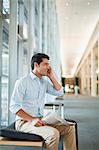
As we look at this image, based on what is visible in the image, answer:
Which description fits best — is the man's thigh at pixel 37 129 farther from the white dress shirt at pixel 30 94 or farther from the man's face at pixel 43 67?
the man's face at pixel 43 67

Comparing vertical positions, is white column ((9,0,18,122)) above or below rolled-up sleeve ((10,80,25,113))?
above

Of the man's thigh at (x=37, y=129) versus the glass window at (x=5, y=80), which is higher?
the glass window at (x=5, y=80)

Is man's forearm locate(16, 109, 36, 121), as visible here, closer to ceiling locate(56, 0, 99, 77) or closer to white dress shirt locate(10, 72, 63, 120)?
white dress shirt locate(10, 72, 63, 120)

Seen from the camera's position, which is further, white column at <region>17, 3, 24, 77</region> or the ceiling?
the ceiling

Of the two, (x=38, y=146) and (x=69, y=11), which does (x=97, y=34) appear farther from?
(x=38, y=146)

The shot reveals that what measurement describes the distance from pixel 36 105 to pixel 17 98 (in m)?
0.27

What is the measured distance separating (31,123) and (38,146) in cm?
33

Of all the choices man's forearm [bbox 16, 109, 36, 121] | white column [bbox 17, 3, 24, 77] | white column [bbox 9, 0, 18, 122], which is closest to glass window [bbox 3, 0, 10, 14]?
white column [bbox 9, 0, 18, 122]

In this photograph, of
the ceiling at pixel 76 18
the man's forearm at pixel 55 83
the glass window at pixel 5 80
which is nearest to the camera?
the man's forearm at pixel 55 83

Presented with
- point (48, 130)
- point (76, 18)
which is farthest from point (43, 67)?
point (76, 18)

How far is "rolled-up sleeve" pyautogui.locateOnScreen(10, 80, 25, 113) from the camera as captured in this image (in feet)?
8.57

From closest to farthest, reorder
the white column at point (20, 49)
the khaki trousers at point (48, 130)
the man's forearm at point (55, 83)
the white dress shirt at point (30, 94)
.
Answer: the khaki trousers at point (48, 130) → the white dress shirt at point (30, 94) → the man's forearm at point (55, 83) → the white column at point (20, 49)

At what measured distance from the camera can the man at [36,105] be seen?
258 cm

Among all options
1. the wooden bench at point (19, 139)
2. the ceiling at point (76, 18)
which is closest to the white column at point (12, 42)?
the wooden bench at point (19, 139)
